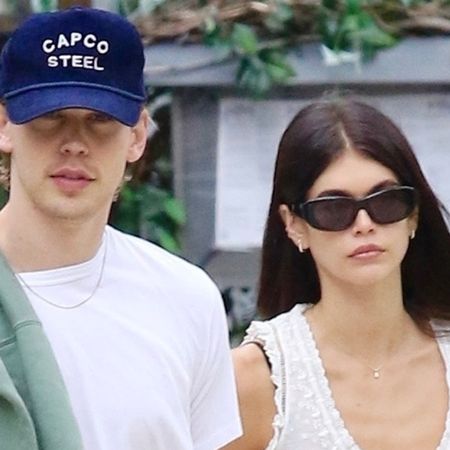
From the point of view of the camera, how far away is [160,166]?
4.65 meters

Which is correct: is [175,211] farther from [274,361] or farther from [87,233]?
[87,233]

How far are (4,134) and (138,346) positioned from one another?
16.3 inches

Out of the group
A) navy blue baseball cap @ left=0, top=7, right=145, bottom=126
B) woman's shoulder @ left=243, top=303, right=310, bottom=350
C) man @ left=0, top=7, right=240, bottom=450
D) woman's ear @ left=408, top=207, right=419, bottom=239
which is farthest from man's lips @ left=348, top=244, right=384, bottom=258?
navy blue baseball cap @ left=0, top=7, right=145, bottom=126

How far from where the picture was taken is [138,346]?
8.11 ft

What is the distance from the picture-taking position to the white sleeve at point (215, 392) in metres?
2.63

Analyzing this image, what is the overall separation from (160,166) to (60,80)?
2.21m

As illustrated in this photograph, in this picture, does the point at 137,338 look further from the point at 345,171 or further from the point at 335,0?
the point at 335,0

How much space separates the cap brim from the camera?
2.40 meters

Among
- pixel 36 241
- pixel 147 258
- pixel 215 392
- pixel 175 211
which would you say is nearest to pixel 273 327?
pixel 215 392

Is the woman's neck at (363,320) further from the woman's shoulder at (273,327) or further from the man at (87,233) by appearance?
the man at (87,233)

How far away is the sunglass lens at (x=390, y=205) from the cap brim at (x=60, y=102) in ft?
2.57

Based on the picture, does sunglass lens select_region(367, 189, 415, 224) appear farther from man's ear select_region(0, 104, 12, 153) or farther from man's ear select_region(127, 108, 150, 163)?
man's ear select_region(0, 104, 12, 153)

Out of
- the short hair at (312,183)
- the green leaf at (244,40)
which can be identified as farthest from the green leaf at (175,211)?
the short hair at (312,183)

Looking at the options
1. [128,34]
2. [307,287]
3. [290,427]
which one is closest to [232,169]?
[307,287]
